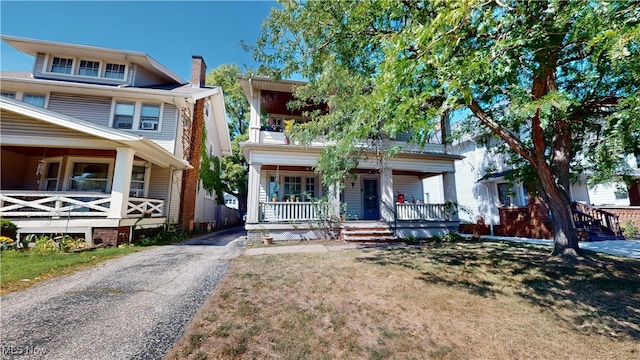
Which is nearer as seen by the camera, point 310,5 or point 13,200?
point 310,5

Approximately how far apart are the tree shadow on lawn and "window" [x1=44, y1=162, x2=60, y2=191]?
1321 cm

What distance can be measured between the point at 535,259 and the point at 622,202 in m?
13.3

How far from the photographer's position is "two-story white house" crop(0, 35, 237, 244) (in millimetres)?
8023

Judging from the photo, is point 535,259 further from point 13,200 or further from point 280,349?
point 13,200

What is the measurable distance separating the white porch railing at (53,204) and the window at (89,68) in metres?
7.26

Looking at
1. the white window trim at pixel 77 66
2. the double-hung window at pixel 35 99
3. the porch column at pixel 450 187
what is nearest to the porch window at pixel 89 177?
the double-hung window at pixel 35 99

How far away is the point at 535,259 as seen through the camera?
20.3ft

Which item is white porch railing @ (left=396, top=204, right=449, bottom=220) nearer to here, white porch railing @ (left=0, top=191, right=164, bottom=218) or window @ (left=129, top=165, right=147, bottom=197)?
white porch railing @ (left=0, top=191, right=164, bottom=218)

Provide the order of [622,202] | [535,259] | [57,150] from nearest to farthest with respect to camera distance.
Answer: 1. [535,259]
2. [57,150]
3. [622,202]

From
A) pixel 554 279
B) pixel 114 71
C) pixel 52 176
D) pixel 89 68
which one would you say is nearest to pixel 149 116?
pixel 114 71

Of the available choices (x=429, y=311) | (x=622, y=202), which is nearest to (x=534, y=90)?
(x=429, y=311)

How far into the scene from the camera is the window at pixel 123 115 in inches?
434

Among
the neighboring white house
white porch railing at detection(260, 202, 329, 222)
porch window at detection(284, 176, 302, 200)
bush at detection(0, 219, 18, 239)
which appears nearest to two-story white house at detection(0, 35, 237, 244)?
bush at detection(0, 219, 18, 239)

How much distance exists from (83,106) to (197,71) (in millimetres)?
5528
